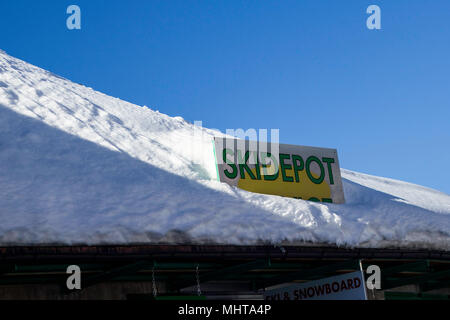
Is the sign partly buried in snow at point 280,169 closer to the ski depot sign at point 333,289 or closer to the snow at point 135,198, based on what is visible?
the snow at point 135,198

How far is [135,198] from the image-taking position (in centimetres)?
704

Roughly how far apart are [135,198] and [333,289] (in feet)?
8.93

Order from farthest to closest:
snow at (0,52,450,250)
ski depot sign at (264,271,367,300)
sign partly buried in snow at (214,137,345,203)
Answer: sign partly buried in snow at (214,137,345,203)
ski depot sign at (264,271,367,300)
snow at (0,52,450,250)

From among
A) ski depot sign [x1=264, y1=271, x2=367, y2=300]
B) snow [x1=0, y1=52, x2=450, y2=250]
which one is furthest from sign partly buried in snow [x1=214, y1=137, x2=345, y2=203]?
ski depot sign [x1=264, y1=271, x2=367, y2=300]

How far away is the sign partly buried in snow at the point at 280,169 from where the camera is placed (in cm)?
912

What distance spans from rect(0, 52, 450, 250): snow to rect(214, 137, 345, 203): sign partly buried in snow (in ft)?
1.15

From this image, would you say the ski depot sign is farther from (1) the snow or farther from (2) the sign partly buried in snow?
(2) the sign partly buried in snow

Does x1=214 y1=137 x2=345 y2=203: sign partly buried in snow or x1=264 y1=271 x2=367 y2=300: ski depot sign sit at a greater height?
x1=214 y1=137 x2=345 y2=203: sign partly buried in snow

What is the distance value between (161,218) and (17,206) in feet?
5.21

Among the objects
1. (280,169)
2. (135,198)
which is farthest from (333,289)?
(280,169)

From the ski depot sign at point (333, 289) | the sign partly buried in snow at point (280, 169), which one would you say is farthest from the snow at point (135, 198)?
the ski depot sign at point (333, 289)

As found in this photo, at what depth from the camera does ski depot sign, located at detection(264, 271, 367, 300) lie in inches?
265
